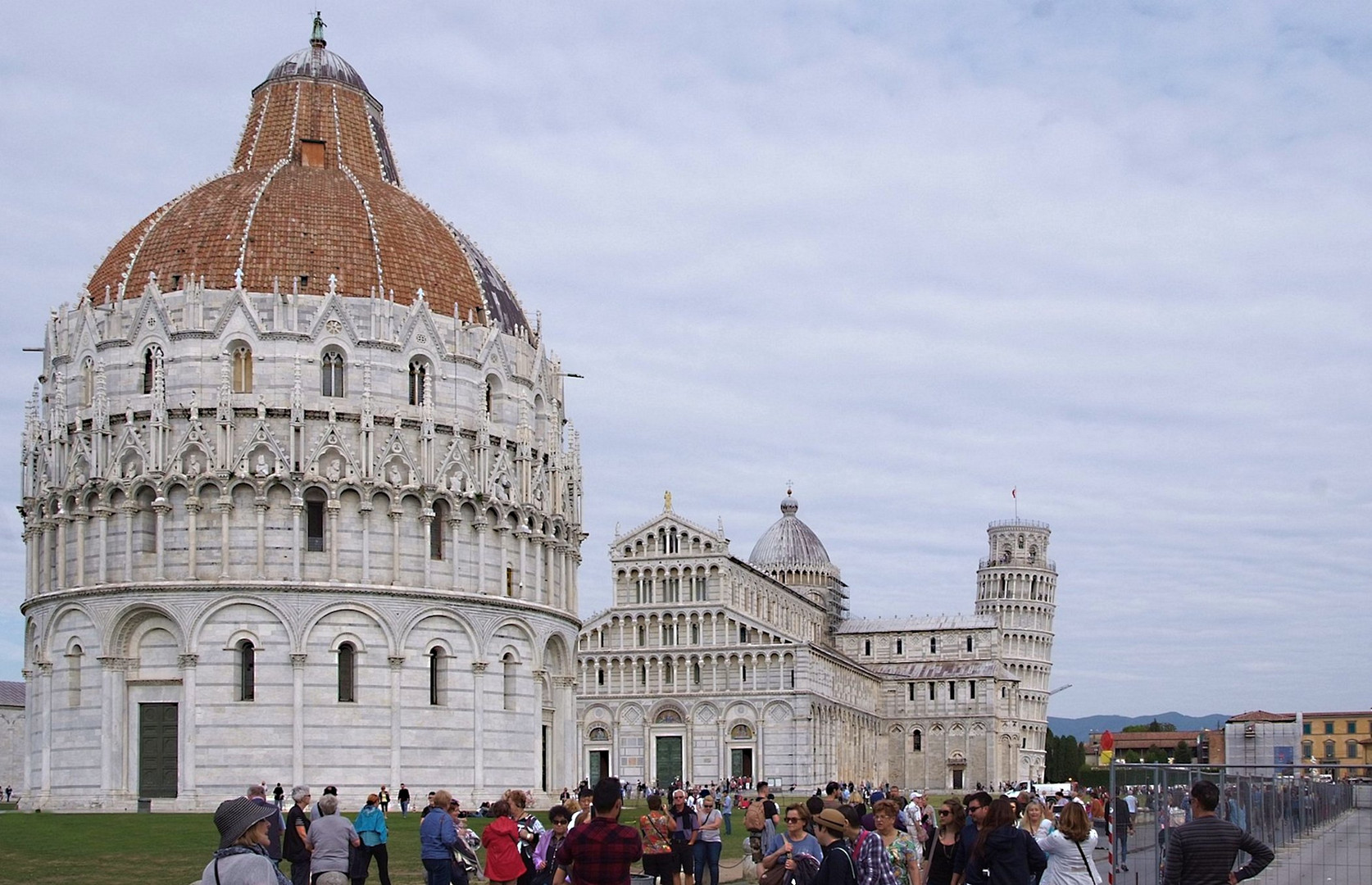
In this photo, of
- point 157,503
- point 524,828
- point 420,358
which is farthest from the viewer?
point 420,358

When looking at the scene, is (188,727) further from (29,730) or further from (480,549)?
(480,549)

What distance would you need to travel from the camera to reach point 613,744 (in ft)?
366

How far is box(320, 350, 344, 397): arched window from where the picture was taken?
5488cm

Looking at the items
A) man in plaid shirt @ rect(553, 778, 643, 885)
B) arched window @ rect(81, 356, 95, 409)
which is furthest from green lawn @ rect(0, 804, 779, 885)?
arched window @ rect(81, 356, 95, 409)

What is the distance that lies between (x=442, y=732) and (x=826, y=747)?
61433 millimetres

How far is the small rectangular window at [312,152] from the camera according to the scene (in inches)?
2442

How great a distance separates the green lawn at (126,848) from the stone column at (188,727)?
2138 mm

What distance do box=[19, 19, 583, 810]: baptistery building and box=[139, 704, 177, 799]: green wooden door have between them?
0.25ft

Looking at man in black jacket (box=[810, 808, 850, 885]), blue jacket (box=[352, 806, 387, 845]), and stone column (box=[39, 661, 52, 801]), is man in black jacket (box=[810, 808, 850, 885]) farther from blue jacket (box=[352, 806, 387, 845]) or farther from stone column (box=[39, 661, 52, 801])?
stone column (box=[39, 661, 52, 801])

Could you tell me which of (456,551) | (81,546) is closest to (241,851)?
(456,551)

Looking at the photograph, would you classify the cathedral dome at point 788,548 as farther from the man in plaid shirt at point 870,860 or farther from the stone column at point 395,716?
the man in plaid shirt at point 870,860

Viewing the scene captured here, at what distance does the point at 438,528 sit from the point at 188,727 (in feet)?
33.1

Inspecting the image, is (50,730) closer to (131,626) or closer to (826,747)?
(131,626)

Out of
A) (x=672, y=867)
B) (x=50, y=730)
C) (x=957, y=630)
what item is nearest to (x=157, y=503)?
(x=50, y=730)
